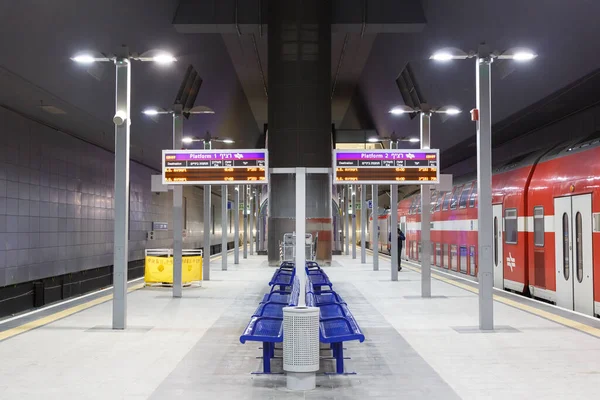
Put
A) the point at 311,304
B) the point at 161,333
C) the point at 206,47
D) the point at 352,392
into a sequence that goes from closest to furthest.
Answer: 1. the point at 352,392
2. the point at 311,304
3. the point at 161,333
4. the point at 206,47

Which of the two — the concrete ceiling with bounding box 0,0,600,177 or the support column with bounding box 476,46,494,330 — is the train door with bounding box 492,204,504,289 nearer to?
the concrete ceiling with bounding box 0,0,600,177

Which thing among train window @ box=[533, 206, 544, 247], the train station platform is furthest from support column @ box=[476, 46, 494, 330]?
train window @ box=[533, 206, 544, 247]

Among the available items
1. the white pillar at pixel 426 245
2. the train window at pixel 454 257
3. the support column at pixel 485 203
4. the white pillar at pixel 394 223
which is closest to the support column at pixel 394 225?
the white pillar at pixel 394 223

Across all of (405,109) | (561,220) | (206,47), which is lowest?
(561,220)

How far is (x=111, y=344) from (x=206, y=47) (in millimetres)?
10626

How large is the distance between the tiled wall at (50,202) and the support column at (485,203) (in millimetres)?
9877

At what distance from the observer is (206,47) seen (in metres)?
17.0

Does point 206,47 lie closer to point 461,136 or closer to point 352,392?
point 461,136

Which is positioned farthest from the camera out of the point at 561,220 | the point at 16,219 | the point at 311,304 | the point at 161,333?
the point at 16,219

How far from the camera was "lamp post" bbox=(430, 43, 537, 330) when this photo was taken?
948 centimetres

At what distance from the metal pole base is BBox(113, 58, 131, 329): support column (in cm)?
448

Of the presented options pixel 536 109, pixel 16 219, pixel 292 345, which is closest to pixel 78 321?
pixel 16 219

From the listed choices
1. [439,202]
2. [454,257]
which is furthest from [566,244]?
[439,202]

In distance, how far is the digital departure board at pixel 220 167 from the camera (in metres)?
11.5
